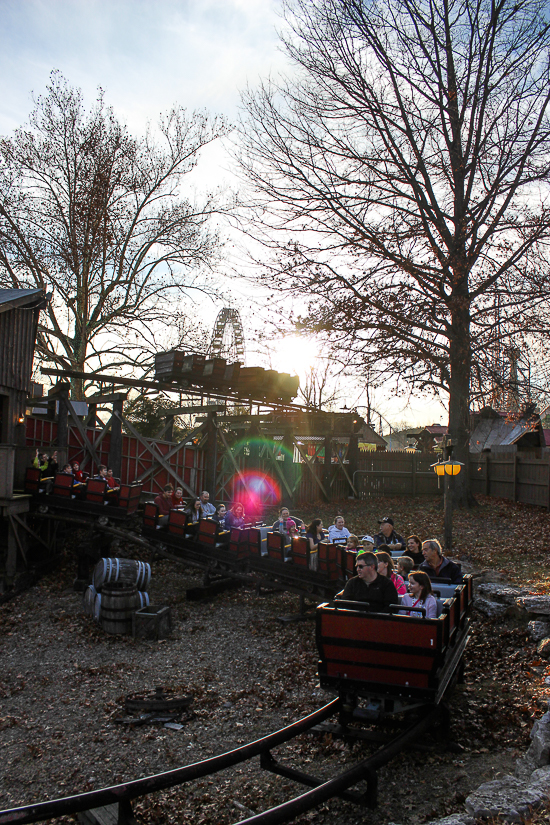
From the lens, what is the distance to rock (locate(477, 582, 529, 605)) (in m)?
9.22

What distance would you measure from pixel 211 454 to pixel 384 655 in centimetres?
1468

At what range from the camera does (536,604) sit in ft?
27.8

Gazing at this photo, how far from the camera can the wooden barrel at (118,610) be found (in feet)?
32.5

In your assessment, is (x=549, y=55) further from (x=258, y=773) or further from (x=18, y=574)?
(x=18, y=574)

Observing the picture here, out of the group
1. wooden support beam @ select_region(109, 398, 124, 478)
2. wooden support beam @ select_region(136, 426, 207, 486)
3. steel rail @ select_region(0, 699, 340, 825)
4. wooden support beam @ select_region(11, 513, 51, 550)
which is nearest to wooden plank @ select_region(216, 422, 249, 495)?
wooden support beam @ select_region(136, 426, 207, 486)

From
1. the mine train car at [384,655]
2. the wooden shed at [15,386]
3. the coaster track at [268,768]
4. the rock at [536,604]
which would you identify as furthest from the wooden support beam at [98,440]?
the coaster track at [268,768]

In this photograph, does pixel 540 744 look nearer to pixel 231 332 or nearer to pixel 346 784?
pixel 346 784

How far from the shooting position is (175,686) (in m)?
7.69

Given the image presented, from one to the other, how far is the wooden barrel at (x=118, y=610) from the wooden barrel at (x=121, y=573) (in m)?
0.85

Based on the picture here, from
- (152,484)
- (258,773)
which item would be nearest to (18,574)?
(152,484)

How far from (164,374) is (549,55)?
551 inches

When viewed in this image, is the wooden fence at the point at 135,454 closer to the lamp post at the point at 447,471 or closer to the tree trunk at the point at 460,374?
the tree trunk at the point at 460,374

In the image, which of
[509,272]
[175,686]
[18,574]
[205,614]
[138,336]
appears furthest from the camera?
[138,336]

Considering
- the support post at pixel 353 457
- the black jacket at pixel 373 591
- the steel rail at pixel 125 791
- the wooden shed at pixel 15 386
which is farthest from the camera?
the support post at pixel 353 457
